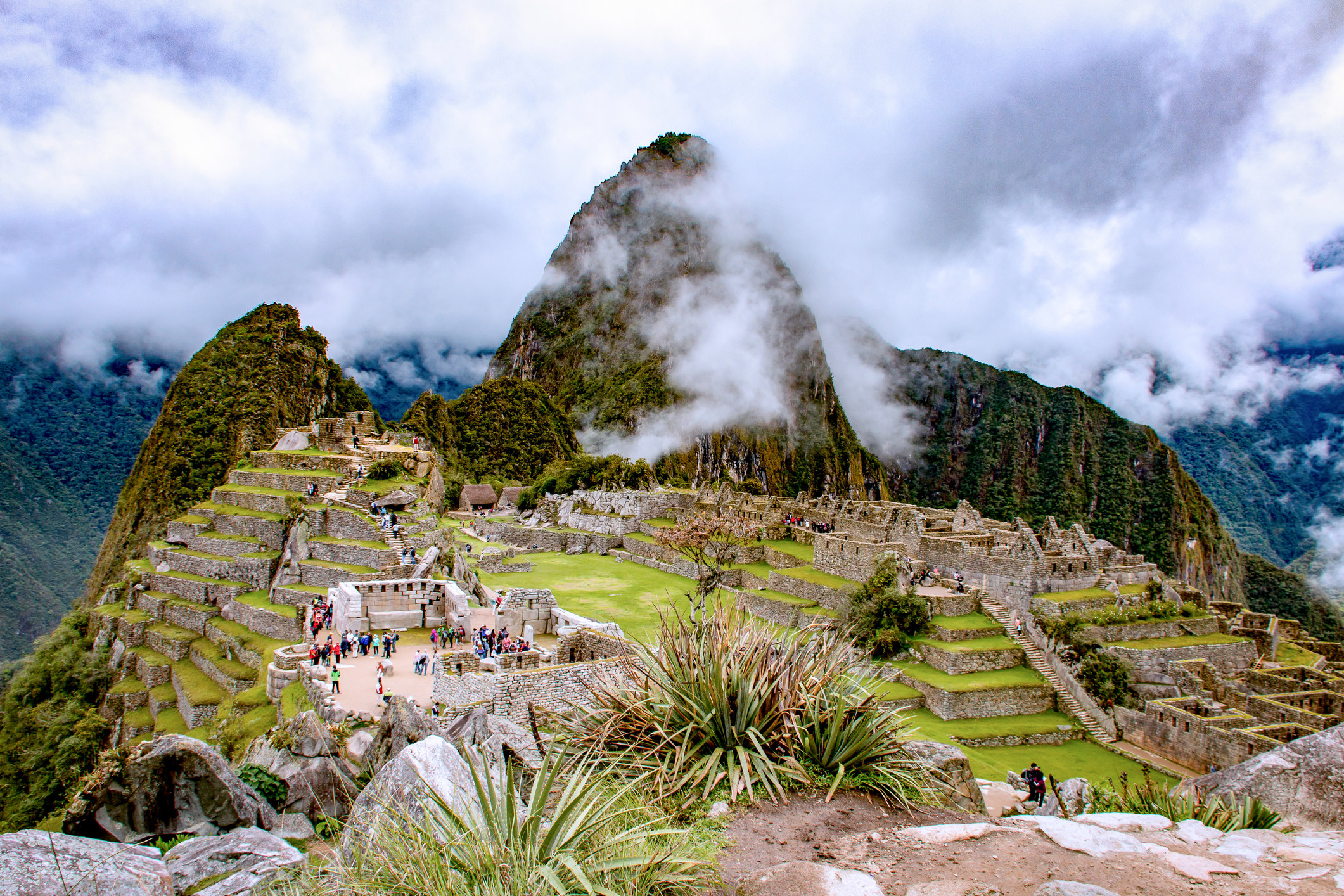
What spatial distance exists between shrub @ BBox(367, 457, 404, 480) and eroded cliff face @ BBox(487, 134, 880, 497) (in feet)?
310

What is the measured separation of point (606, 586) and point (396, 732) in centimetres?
1978

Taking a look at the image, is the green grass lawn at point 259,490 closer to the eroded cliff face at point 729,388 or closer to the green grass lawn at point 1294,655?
the green grass lawn at point 1294,655

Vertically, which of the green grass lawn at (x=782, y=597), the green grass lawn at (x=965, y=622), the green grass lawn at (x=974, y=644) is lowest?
the green grass lawn at (x=974, y=644)

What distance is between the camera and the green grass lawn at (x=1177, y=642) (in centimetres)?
2280

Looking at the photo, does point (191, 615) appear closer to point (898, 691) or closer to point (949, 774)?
point (898, 691)

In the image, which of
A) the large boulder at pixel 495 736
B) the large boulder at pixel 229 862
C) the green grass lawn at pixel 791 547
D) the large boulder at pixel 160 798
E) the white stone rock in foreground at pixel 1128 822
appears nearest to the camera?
the white stone rock in foreground at pixel 1128 822

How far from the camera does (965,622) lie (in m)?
23.8

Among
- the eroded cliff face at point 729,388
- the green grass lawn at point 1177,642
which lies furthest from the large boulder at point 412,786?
the eroded cliff face at point 729,388

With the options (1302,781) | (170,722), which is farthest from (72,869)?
(170,722)

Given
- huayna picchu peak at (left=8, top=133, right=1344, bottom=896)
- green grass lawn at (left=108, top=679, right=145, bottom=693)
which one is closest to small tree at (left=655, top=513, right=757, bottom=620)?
huayna picchu peak at (left=8, top=133, right=1344, bottom=896)

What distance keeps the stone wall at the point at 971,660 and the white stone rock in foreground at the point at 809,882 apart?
64.2 feet

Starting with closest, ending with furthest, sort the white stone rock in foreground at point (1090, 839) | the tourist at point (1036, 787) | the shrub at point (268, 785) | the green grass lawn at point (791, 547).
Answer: the white stone rock in foreground at point (1090, 839) < the shrub at point (268, 785) < the tourist at point (1036, 787) < the green grass lawn at point (791, 547)

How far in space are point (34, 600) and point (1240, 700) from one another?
69476 mm

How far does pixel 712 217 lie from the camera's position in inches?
7028
